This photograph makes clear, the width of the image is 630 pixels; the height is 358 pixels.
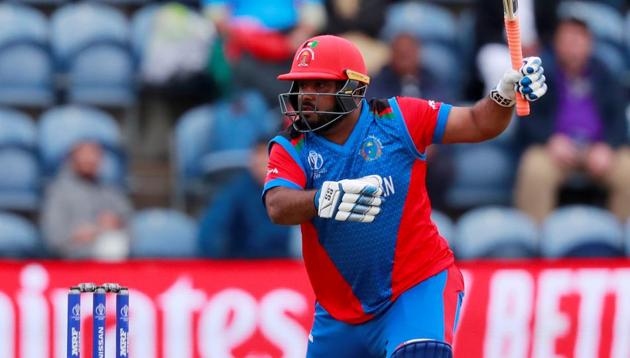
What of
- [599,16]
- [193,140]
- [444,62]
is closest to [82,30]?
[193,140]

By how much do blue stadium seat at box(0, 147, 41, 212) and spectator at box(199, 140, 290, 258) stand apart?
1.36 metres

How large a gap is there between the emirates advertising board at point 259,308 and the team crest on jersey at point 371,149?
2.35 metres

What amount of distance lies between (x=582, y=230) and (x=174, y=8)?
10.5 feet

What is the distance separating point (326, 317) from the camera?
5.64 m

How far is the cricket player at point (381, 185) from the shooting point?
5387 mm

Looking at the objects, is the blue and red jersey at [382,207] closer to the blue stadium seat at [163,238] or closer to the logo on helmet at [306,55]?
the logo on helmet at [306,55]

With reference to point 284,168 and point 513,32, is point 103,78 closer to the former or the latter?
point 284,168

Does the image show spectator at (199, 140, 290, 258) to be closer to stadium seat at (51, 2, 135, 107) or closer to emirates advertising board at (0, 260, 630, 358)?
emirates advertising board at (0, 260, 630, 358)

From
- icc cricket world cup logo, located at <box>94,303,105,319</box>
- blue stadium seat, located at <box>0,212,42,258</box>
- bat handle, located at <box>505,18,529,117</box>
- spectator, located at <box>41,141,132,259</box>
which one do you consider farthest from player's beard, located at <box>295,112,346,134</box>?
blue stadium seat, located at <box>0,212,42,258</box>

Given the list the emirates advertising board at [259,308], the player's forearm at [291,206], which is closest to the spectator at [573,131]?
the emirates advertising board at [259,308]

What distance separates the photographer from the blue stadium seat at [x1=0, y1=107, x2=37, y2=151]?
30.1ft

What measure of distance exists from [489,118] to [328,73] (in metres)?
0.66

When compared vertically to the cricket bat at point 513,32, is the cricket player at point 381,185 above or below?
below

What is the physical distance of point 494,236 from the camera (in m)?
8.71
